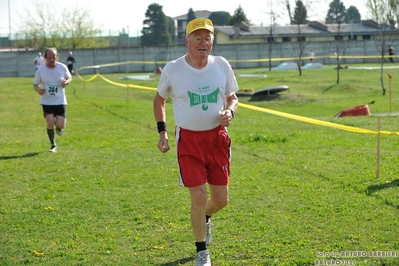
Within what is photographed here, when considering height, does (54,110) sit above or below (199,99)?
below

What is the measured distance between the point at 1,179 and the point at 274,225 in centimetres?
526

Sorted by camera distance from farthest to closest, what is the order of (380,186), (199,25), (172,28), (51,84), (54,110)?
(172,28), (54,110), (51,84), (380,186), (199,25)

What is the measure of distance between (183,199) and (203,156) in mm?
2785

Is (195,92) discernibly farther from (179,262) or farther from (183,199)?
(183,199)

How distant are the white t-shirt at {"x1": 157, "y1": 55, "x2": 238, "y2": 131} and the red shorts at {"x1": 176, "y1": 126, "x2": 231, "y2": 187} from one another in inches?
3.2

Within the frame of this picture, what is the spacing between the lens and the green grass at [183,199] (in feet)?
20.4

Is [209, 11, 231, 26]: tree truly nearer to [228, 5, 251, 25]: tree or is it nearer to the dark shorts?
[228, 5, 251, 25]: tree

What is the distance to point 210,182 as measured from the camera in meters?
5.97

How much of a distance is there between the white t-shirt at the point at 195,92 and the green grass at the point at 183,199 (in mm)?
1299

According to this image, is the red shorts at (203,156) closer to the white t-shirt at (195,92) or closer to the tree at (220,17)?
the white t-shirt at (195,92)

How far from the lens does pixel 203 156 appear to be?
19.0 feet

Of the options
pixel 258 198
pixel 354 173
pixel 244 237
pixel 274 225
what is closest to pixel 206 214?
pixel 244 237

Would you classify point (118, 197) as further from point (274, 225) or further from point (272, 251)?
point (272, 251)

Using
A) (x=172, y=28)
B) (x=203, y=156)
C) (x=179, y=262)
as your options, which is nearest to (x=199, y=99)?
(x=203, y=156)
